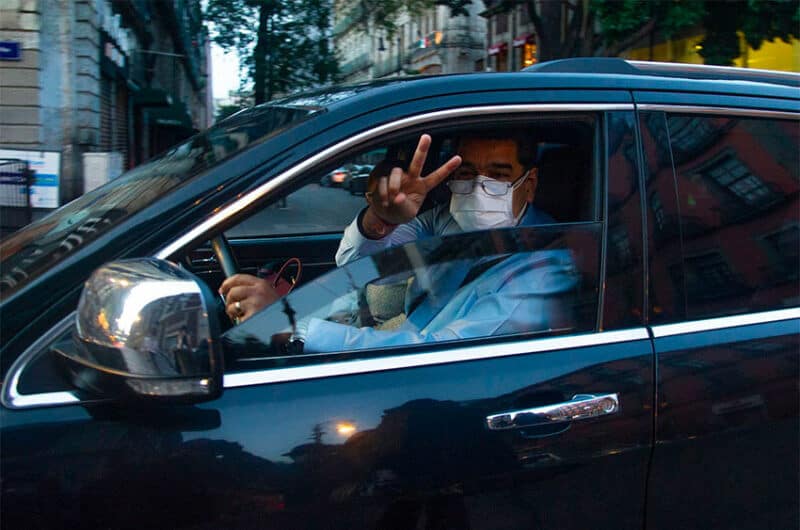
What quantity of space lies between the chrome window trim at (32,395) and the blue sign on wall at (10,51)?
12.6 m

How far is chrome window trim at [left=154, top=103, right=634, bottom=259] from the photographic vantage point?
158 centimetres

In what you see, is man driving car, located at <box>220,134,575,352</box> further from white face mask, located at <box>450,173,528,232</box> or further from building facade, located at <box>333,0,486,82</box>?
building facade, located at <box>333,0,486,82</box>

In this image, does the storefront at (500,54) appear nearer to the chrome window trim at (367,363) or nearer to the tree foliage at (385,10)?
the tree foliage at (385,10)

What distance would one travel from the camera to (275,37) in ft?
81.1

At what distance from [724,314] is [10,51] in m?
13.1

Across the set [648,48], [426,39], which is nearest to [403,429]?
[648,48]

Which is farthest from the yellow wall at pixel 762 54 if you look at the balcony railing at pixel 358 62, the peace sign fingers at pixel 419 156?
the balcony railing at pixel 358 62

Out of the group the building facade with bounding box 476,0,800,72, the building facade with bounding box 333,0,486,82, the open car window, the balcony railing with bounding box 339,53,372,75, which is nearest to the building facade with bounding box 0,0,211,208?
the building facade with bounding box 476,0,800,72

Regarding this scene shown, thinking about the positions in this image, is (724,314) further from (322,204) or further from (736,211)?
(322,204)

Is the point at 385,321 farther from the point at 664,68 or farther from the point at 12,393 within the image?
the point at 664,68

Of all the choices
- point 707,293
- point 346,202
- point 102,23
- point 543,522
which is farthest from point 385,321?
point 102,23

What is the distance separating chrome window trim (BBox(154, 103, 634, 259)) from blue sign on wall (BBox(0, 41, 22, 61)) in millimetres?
12578

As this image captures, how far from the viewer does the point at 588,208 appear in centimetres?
200

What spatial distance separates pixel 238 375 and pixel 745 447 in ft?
4.01
